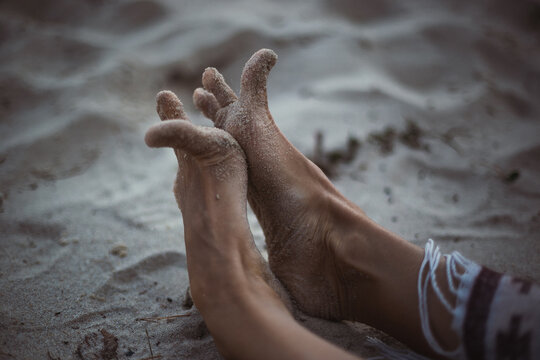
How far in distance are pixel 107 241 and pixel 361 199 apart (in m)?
1.25

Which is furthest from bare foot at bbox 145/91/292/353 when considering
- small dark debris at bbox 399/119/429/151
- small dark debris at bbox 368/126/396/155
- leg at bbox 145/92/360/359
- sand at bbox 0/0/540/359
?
small dark debris at bbox 399/119/429/151

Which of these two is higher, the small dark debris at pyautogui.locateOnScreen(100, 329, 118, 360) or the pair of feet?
the pair of feet

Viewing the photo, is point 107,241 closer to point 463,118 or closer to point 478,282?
point 478,282

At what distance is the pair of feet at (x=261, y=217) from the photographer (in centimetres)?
109

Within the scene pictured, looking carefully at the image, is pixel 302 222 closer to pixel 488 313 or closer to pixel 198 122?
pixel 488 313

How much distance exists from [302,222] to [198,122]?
150 cm

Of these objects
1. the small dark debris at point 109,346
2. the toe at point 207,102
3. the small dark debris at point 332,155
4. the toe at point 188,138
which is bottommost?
the small dark debris at point 109,346

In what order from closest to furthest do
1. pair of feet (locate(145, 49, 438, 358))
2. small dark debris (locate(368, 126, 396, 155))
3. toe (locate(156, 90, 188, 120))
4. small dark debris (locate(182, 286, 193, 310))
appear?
pair of feet (locate(145, 49, 438, 358))
toe (locate(156, 90, 188, 120))
small dark debris (locate(182, 286, 193, 310))
small dark debris (locate(368, 126, 396, 155))

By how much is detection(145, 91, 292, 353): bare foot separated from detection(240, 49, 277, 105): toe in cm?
19

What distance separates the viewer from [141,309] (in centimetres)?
136

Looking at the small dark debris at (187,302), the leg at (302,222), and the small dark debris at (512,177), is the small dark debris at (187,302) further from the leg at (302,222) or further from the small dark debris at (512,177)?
the small dark debris at (512,177)

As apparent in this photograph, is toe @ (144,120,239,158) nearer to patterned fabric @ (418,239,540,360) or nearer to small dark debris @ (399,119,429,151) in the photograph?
patterned fabric @ (418,239,540,360)

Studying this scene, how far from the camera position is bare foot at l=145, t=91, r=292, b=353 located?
103 centimetres

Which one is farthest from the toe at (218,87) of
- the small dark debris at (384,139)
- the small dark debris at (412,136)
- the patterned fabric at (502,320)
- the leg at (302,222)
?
the small dark debris at (412,136)
